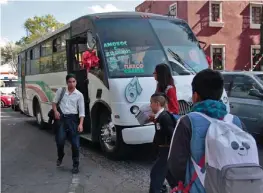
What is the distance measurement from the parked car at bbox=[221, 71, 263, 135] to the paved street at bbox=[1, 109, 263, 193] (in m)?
0.82

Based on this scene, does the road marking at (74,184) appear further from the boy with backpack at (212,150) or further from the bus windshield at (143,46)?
the boy with backpack at (212,150)

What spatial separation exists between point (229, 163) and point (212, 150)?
0.12 meters

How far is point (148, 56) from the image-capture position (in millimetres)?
6980

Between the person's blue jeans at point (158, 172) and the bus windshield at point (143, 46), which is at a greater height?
the bus windshield at point (143, 46)

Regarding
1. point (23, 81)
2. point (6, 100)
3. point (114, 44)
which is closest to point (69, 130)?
point (114, 44)

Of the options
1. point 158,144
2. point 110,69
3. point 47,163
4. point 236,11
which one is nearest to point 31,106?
point 47,163

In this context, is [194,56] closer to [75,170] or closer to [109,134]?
[109,134]

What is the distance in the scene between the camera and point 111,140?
7055 mm

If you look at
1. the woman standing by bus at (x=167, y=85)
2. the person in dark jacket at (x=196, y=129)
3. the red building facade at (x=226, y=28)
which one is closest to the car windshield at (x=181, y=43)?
the woman standing by bus at (x=167, y=85)

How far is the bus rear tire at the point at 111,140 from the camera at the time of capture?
6.74 meters

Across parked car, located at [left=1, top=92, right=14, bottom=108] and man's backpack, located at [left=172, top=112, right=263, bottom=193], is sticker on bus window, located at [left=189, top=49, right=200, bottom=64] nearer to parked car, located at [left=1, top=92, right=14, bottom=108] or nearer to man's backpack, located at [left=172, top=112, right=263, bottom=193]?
man's backpack, located at [left=172, top=112, right=263, bottom=193]

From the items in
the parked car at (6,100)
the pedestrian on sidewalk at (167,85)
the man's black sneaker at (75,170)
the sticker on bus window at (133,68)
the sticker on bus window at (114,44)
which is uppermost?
the sticker on bus window at (114,44)

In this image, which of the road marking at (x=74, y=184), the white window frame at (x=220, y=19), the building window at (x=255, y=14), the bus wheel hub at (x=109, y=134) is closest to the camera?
the road marking at (x=74, y=184)

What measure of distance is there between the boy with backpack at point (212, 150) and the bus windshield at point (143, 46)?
4325mm
